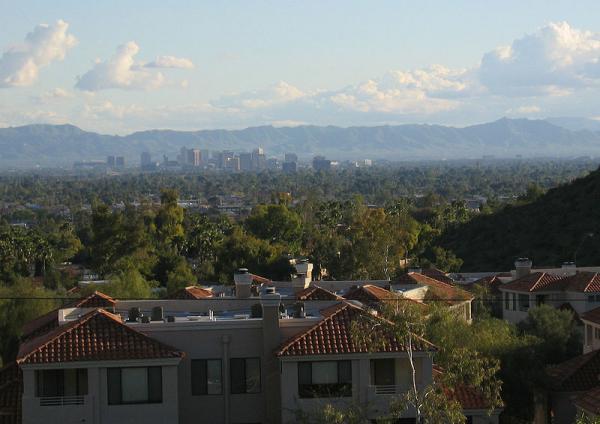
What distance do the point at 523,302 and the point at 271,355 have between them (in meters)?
25.2

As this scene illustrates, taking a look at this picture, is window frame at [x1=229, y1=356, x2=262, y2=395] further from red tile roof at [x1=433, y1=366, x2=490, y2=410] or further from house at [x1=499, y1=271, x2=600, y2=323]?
house at [x1=499, y1=271, x2=600, y2=323]

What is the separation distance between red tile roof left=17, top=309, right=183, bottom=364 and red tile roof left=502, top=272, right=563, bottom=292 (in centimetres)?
2632

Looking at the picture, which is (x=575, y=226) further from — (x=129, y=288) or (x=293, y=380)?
(x=293, y=380)

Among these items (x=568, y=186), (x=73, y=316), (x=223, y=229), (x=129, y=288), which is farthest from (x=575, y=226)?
(x=73, y=316)

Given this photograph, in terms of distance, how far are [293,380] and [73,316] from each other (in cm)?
671

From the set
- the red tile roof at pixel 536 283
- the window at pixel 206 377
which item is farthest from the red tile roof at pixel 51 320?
the red tile roof at pixel 536 283

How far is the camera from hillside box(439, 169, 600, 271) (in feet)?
247

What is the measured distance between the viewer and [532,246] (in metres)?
80.3

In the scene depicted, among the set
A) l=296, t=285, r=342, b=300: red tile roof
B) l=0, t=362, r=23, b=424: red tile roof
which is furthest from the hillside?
l=0, t=362, r=23, b=424: red tile roof

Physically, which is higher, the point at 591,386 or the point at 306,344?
the point at 306,344

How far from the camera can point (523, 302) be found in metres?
45.7

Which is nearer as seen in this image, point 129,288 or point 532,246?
point 129,288

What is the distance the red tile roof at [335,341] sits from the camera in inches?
839

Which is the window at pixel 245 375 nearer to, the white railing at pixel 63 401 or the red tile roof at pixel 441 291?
the white railing at pixel 63 401
